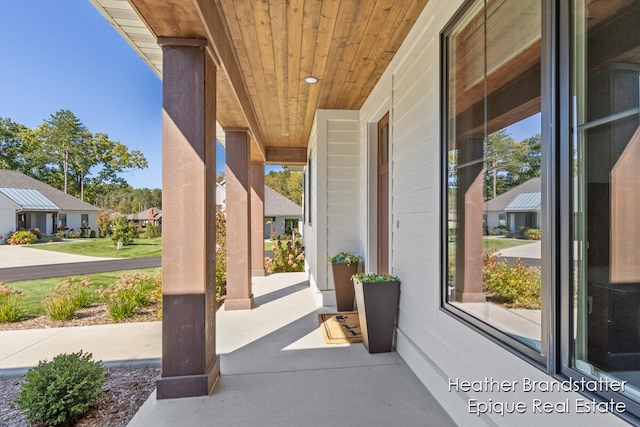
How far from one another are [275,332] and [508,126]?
321 centimetres

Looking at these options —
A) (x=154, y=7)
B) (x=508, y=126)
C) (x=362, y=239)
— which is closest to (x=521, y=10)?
(x=508, y=126)

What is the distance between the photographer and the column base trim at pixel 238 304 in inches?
180

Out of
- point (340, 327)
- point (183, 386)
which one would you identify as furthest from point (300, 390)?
point (340, 327)

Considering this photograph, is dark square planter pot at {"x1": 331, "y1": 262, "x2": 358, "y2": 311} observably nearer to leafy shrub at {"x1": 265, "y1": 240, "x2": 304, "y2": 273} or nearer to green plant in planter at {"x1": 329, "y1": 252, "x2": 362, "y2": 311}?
green plant in planter at {"x1": 329, "y1": 252, "x2": 362, "y2": 311}

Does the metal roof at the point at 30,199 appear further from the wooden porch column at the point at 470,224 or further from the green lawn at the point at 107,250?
the wooden porch column at the point at 470,224

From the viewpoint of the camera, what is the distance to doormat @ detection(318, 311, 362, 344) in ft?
11.2

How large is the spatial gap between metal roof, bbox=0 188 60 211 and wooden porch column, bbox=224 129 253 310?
Answer: 2412cm

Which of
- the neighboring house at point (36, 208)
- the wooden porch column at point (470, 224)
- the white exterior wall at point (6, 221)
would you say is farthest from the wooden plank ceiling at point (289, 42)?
the neighboring house at point (36, 208)

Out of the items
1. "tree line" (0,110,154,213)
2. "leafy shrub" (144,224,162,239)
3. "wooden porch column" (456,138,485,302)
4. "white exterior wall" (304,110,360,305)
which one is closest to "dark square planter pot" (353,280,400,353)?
"wooden porch column" (456,138,485,302)

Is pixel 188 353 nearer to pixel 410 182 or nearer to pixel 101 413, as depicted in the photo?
pixel 101 413

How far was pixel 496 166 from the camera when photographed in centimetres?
173

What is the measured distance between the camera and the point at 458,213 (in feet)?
6.93

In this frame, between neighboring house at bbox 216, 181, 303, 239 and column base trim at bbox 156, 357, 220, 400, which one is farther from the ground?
neighboring house at bbox 216, 181, 303, 239

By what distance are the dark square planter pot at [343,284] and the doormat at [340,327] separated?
0.14 meters
